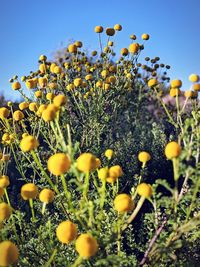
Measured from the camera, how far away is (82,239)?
131 centimetres

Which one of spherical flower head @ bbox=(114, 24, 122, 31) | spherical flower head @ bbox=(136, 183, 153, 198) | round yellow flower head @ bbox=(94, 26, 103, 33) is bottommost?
spherical flower head @ bbox=(136, 183, 153, 198)

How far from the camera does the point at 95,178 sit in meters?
2.29

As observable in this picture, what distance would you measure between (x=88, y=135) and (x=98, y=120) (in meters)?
0.23

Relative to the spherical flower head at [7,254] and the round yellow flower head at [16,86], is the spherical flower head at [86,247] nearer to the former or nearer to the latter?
the spherical flower head at [7,254]

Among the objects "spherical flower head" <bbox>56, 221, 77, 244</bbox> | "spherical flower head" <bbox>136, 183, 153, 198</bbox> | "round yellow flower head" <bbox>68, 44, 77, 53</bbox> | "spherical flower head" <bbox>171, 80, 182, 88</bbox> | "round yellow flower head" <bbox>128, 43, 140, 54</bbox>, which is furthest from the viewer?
"round yellow flower head" <bbox>68, 44, 77, 53</bbox>

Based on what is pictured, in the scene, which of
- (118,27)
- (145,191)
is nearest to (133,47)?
(118,27)

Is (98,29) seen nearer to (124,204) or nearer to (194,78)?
(194,78)

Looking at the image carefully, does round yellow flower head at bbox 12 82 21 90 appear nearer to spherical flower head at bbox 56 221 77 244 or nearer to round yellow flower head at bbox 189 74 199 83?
round yellow flower head at bbox 189 74 199 83

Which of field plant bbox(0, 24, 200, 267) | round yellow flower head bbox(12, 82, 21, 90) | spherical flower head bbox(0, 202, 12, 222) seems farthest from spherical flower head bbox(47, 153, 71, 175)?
round yellow flower head bbox(12, 82, 21, 90)

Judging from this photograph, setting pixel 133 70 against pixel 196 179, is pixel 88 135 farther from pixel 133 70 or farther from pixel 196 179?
pixel 196 179

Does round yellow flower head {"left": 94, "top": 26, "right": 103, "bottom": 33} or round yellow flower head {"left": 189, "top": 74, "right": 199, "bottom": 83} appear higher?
round yellow flower head {"left": 94, "top": 26, "right": 103, "bottom": 33}

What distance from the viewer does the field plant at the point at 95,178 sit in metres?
1.47

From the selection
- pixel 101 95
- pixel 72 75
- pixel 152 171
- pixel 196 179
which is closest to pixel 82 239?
pixel 196 179

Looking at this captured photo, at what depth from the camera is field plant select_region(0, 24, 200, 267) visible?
147 cm
